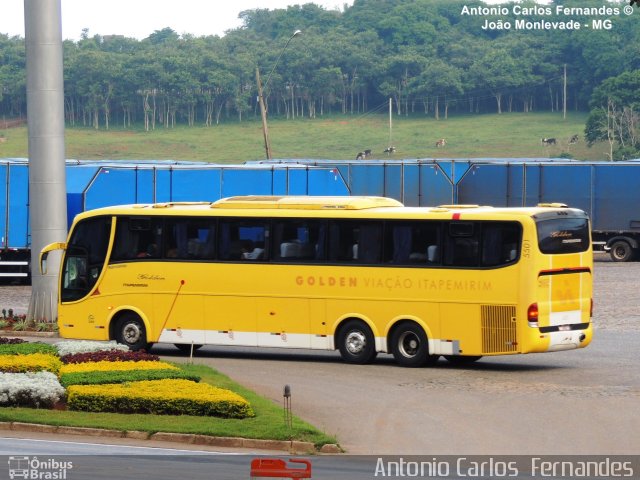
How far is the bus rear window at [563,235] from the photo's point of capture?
25016mm

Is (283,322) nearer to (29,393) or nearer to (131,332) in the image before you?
(131,332)

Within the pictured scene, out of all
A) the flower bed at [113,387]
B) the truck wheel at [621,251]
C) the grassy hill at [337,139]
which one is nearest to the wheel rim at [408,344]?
the flower bed at [113,387]

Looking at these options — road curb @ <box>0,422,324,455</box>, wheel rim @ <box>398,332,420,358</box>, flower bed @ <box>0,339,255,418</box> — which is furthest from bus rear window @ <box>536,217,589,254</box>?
road curb @ <box>0,422,324,455</box>

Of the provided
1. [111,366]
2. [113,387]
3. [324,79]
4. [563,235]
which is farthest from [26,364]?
[324,79]

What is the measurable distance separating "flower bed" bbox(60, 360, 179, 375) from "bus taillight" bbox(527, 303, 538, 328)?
255 inches

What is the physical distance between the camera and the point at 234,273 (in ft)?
90.6

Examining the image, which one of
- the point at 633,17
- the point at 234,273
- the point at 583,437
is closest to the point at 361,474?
the point at 583,437

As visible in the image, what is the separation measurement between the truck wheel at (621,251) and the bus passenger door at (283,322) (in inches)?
1218

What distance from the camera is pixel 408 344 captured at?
26.3 m

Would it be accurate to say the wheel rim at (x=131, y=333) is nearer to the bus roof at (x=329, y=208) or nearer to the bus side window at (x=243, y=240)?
the bus roof at (x=329, y=208)

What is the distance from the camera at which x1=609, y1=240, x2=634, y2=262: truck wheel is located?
55156 millimetres

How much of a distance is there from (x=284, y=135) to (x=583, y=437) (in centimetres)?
12968

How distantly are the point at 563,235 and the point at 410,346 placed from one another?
3.63 meters

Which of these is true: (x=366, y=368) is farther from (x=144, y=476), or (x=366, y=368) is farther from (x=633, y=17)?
(x=633, y=17)
